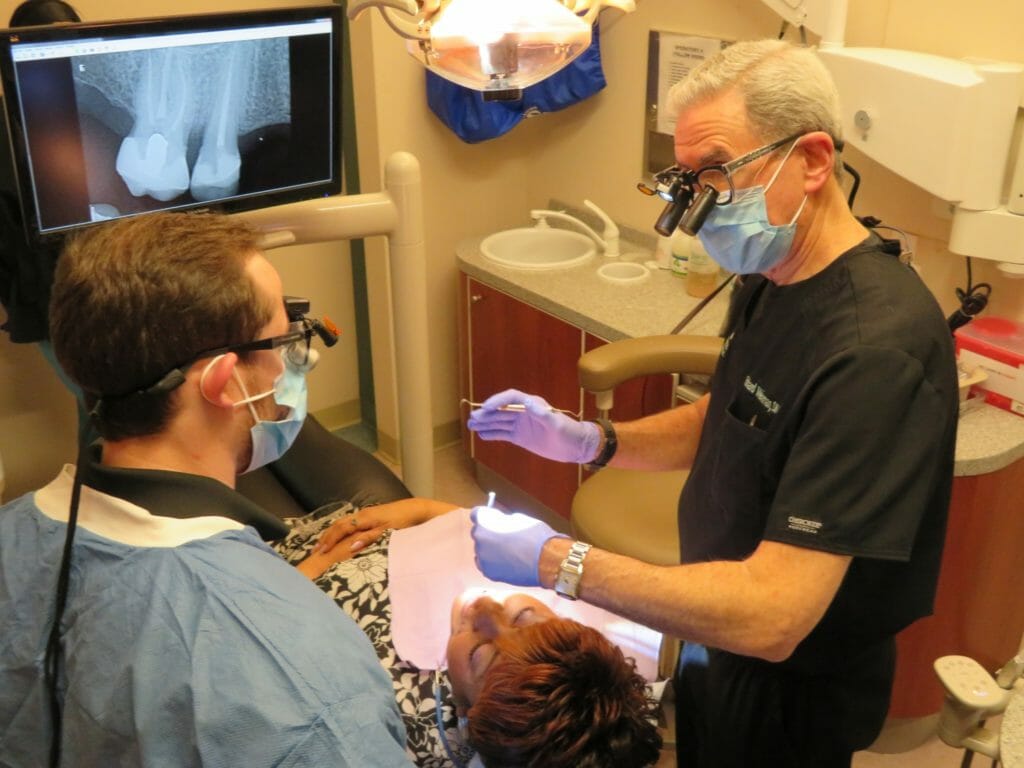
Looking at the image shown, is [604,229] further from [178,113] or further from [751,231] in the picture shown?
[751,231]

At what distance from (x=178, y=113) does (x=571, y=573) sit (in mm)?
967

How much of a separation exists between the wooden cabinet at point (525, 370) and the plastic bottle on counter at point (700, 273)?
31 cm

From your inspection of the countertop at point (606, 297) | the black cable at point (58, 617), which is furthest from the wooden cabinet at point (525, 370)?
the black cable at point (58, 617)

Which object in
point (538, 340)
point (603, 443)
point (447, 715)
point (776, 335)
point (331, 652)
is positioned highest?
point (776, 335)

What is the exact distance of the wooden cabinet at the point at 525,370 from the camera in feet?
8.39

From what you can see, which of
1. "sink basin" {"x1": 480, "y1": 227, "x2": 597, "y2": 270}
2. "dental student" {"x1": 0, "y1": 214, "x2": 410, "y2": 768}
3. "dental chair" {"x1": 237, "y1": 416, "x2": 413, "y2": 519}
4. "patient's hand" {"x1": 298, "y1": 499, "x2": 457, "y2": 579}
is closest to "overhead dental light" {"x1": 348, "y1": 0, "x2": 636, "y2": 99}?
"dental student" {"x1": 0, "y1": 214, "x2": 410, "y2": 768}

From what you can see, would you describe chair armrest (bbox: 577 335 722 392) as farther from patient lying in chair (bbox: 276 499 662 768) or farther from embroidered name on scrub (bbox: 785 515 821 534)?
embroidered name on scrub (bbox: 785 515 821 534)

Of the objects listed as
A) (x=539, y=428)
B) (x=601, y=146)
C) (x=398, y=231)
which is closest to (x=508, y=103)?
(x=601, y=146)

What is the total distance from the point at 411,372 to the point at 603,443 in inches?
16.6

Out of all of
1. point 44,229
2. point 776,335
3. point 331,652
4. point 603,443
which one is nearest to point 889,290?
point 776,335

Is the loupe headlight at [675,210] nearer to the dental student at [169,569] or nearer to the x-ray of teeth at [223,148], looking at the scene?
the dental student at [169,569]

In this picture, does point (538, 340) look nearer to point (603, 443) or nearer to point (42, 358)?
point (603, 443)

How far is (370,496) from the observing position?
7.15 ft

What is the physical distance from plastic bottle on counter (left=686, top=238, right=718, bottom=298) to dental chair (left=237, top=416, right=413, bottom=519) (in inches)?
36.6
